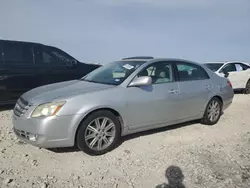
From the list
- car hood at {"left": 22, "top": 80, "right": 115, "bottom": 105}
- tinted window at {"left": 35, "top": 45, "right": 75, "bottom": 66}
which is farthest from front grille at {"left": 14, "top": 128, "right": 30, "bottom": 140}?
tinted window at {"left": 35, "top": 45, "right": 75, "bottom": 66}

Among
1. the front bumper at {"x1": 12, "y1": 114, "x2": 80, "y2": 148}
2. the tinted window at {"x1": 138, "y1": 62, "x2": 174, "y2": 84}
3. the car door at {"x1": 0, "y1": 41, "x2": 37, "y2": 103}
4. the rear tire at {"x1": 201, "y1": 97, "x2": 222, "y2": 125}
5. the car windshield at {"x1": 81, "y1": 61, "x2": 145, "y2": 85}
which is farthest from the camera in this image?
the car door at {"x1": 0, "y1": 41, "x2": 37, "y2": 103}

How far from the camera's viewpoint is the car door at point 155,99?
4348 millimetres

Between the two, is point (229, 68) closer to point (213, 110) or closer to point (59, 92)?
point (213, 110)

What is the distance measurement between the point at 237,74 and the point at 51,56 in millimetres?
7544

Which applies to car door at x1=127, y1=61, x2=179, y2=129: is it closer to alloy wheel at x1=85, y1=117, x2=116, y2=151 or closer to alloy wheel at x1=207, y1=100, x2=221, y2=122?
alloy wheel at x1=85, y1=117, x2=116, y2=151

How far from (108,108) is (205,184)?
1716 millimetres

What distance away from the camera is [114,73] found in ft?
16.0

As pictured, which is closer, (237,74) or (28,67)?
(28,67)

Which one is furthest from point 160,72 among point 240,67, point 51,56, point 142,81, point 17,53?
point 240,67

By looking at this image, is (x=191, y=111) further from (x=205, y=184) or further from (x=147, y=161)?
(x=205, y=184)

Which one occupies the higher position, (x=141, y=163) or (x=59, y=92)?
(x=59, y=92)

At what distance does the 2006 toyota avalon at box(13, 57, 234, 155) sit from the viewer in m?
3.71

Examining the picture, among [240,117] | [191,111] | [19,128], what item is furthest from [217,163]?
[240,117]

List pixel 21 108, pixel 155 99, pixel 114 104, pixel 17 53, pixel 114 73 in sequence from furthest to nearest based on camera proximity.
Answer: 1. pixel 17 53
2. pixel 114 73
3. pixel 155 99
4. pixel 114 104
5. pixel 21 108
